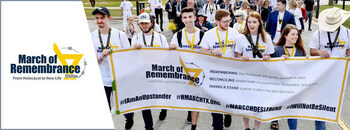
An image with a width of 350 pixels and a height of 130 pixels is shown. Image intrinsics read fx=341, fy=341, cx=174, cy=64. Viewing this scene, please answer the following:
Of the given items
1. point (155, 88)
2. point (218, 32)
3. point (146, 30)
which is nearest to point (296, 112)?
point (218, 32)

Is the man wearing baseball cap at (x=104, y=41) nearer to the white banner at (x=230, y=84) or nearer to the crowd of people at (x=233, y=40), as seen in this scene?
the crowd of people at (x=233, y=40)

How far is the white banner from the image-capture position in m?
4.29

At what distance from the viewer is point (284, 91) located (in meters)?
4.35

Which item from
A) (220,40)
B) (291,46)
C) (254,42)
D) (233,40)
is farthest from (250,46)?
(291,46)

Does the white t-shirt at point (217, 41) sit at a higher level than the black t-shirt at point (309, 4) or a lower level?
lower

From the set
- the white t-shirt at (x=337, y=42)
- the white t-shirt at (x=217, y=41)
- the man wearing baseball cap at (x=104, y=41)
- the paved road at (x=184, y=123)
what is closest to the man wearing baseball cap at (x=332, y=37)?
the white t-shirt at (x=337, y=42)

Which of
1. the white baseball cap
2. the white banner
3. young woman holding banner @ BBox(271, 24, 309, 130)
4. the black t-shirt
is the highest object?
the black t-shirt

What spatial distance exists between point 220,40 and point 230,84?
25.6 inches

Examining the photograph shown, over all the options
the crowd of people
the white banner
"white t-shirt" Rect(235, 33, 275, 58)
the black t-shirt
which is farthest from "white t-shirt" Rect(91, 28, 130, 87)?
the black t-shirt

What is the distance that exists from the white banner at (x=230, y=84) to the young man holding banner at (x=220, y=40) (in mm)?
241

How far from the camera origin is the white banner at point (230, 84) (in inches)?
169

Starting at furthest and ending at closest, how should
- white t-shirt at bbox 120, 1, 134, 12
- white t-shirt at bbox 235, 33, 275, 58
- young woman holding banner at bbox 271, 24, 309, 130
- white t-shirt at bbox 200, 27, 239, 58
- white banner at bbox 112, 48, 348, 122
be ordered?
white t-shirt at bbox 120, 1, 134, 12 < white t-shirt at bbox 200, 27, 239, 58 < white t-shirt at bbox 235, 33, 275, 58 < young woman holding banner at bbox 271, 24, 309, 130 < white banner at bbox 112, 48, 348, 122

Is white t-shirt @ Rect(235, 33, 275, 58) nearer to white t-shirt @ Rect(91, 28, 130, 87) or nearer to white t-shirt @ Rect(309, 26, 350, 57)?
white t-shirt @ Rect(309, 26, 350, 57)

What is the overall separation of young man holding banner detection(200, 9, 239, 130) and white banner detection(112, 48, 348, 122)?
241 millimetres
